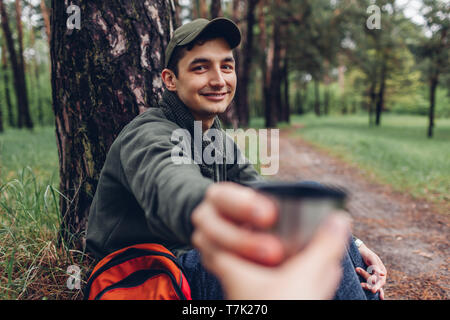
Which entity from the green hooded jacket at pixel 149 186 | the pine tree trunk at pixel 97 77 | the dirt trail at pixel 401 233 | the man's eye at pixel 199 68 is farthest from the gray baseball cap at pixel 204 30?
the dirt trail at pixel 401 233

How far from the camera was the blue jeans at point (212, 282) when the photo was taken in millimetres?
1441

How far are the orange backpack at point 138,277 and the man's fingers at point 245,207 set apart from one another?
2.76 ft

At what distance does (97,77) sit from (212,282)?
56.1 inches

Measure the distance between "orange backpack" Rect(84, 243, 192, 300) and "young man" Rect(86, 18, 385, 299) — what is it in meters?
0.10

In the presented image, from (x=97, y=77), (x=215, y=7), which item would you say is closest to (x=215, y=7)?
(x=215, y=7)

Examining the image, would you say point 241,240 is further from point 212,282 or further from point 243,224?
point 212,282

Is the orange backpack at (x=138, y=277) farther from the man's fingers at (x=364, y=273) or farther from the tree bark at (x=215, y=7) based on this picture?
the tree bark at (x=215, y=7)

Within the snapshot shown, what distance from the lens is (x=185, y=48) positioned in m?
1.56

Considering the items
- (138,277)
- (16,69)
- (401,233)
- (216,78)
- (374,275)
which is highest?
(16,69)

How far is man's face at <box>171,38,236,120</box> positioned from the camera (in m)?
1.55

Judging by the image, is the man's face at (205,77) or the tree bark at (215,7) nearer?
the man's face at (205,77)

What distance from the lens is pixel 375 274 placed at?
1.72m

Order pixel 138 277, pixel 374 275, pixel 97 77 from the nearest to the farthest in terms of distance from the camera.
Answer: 1. pixel 138 277
2. pixel 374 275
3. pixel 97 77
